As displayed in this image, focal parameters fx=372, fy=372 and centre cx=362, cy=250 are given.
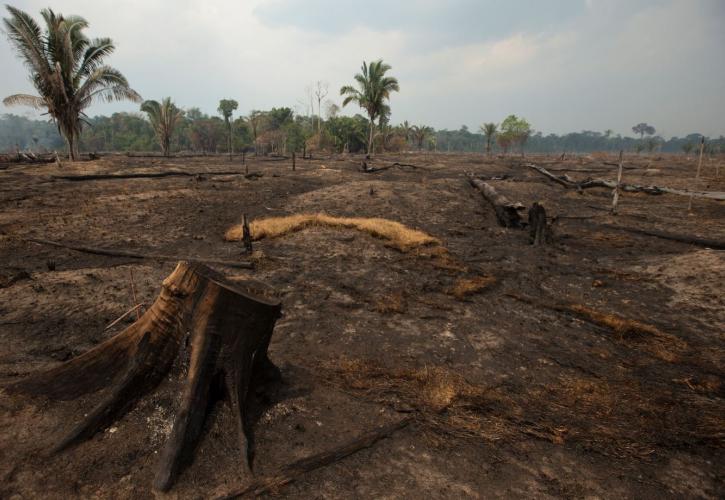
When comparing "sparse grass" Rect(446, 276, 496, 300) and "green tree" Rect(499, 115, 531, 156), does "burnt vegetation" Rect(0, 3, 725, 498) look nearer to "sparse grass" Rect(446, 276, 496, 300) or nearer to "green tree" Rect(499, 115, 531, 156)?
"sparse grass" Rect(446, 276, 496, 300)

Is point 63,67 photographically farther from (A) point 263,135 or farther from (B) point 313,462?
(A) point 263,135

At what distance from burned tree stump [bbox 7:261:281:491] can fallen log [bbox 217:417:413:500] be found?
184mm

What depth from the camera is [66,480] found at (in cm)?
265

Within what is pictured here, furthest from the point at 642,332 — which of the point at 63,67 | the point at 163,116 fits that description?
the point at 163,116

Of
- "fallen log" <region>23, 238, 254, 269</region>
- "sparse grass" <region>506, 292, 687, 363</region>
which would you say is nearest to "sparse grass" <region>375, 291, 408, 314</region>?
"sparse grass" <region>506, 292, 687, 363</region>

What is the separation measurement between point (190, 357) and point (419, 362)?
2.67 meters

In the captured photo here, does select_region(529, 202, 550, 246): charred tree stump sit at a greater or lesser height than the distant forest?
lesser

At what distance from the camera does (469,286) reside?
7.06 meters

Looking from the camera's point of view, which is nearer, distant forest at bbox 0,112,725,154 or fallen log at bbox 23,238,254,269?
fallen log at bbox 23,238,254,269

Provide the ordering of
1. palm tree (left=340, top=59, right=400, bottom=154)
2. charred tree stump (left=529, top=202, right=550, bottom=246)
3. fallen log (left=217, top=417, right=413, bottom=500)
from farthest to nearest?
palm tree (left=340, top=59, right=400, bottom=154) → charred tree stump (left=529, top=202, right=550, bottom=246) → fallen log (left=217, top=417, right=413, bottom=500)

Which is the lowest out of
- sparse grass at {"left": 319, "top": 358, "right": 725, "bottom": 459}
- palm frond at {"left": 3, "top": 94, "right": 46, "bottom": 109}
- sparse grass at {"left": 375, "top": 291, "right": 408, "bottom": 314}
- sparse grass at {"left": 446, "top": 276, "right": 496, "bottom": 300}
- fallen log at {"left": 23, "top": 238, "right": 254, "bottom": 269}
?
sparse grass at {"left": 319, "top": 358, "right": 725, "bottom": 459}

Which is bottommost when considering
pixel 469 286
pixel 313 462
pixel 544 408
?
pixel 544 408

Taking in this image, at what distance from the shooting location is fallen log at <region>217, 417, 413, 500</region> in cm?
271

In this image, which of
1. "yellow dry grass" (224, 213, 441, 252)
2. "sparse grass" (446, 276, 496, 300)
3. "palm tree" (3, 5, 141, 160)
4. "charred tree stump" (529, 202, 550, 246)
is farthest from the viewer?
"palm tree" (3, 5, 141, 160)
